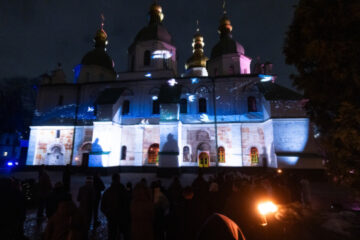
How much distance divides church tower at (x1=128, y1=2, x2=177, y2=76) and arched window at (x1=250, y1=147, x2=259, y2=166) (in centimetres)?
1231

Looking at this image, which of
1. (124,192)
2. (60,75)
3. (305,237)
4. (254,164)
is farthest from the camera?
(60,75)

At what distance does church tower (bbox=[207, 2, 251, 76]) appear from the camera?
949 inches

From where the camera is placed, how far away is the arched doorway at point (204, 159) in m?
20.4

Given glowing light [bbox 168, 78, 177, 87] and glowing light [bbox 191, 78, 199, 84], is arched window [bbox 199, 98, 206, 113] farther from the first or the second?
glowing light [bbox 168, 78, 177, 87]

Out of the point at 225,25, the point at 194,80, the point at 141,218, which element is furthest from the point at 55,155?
the point at 225,25

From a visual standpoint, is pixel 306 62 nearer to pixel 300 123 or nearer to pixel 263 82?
pixel 300 123

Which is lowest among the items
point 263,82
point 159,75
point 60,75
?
point 263,82

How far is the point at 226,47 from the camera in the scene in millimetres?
24797

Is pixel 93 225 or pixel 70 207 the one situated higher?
pixel 70 207

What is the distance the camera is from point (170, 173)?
1750cm

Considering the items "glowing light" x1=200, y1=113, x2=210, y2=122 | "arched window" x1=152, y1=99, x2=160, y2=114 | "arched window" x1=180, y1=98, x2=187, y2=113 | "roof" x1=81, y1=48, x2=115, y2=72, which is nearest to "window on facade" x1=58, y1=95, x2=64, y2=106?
"roof" x1=81, y1=48, x2=115, y2=72

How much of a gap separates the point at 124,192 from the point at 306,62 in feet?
24.6

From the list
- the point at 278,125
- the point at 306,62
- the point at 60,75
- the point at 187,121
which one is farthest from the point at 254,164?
the point at 60,75

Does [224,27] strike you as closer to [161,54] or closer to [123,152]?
[161,54]
